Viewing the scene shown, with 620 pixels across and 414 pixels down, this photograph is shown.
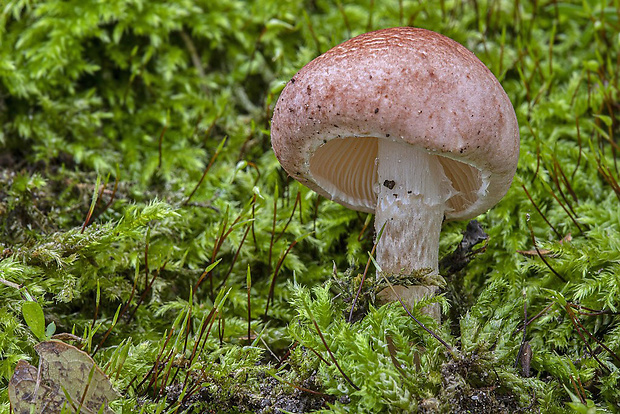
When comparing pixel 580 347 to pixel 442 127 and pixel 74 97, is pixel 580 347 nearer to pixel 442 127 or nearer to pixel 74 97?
pixel 442 127

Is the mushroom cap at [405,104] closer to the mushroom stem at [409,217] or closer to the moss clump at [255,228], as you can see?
the mushroom stem at [409,217]

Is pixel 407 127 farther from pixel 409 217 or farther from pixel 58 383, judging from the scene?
pixel 58 383

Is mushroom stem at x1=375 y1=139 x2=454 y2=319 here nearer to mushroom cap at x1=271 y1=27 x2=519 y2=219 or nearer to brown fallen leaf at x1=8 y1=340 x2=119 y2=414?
mushroom cap at x1=271 y1=27 x2=519 y2=219

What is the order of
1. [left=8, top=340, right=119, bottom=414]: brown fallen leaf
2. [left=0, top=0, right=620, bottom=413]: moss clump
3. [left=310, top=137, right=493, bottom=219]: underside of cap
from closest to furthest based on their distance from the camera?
[left=8, top=340, right=119, bottom=414]: brown fallen leaf
[left=0, top=0, right=620, bottom=413]: moss clump
[left=310, top=137, right=493, bottom=219]: underside of cap

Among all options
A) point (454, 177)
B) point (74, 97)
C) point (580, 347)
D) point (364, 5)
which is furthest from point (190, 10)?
point (580, 347)

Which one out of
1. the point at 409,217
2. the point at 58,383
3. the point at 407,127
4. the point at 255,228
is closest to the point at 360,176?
the point at 409,217

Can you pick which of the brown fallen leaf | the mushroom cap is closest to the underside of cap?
the mushroom cap

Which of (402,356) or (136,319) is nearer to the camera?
(402,356)
